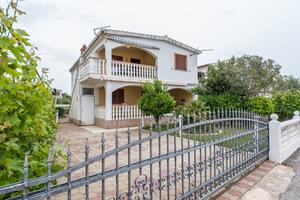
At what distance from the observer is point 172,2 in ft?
36.4

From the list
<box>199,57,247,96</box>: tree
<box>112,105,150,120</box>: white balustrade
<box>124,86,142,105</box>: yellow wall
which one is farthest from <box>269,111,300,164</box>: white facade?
<box>124,86,142,105</box>: yellow wall

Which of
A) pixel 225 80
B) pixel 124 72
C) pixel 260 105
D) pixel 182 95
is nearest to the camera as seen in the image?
pixel 124 72

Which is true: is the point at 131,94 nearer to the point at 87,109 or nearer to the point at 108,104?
the point at 87,109

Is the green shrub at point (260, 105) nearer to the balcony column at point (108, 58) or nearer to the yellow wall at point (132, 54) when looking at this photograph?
the yellow wall at point (132, 54)

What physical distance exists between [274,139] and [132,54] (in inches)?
539

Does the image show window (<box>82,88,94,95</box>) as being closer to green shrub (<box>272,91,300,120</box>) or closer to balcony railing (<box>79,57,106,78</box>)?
balcony railing (<box>79,57,106,78</box>)

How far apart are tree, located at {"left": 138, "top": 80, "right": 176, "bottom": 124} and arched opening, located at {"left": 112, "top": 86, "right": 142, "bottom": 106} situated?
560cm

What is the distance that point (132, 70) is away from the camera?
1446 centimetres

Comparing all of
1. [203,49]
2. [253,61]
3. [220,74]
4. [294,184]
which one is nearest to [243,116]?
[294,184]

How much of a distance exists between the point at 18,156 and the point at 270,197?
4441 millimetres

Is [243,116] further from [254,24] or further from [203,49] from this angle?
[203,49]

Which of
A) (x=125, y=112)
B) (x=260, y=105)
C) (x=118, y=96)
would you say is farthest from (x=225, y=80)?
(x=118, y=96)

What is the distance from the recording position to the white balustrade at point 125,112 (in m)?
13.6

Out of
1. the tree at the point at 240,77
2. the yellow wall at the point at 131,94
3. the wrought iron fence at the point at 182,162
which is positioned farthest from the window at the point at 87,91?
the wrought iron fence at the point at 182,162
